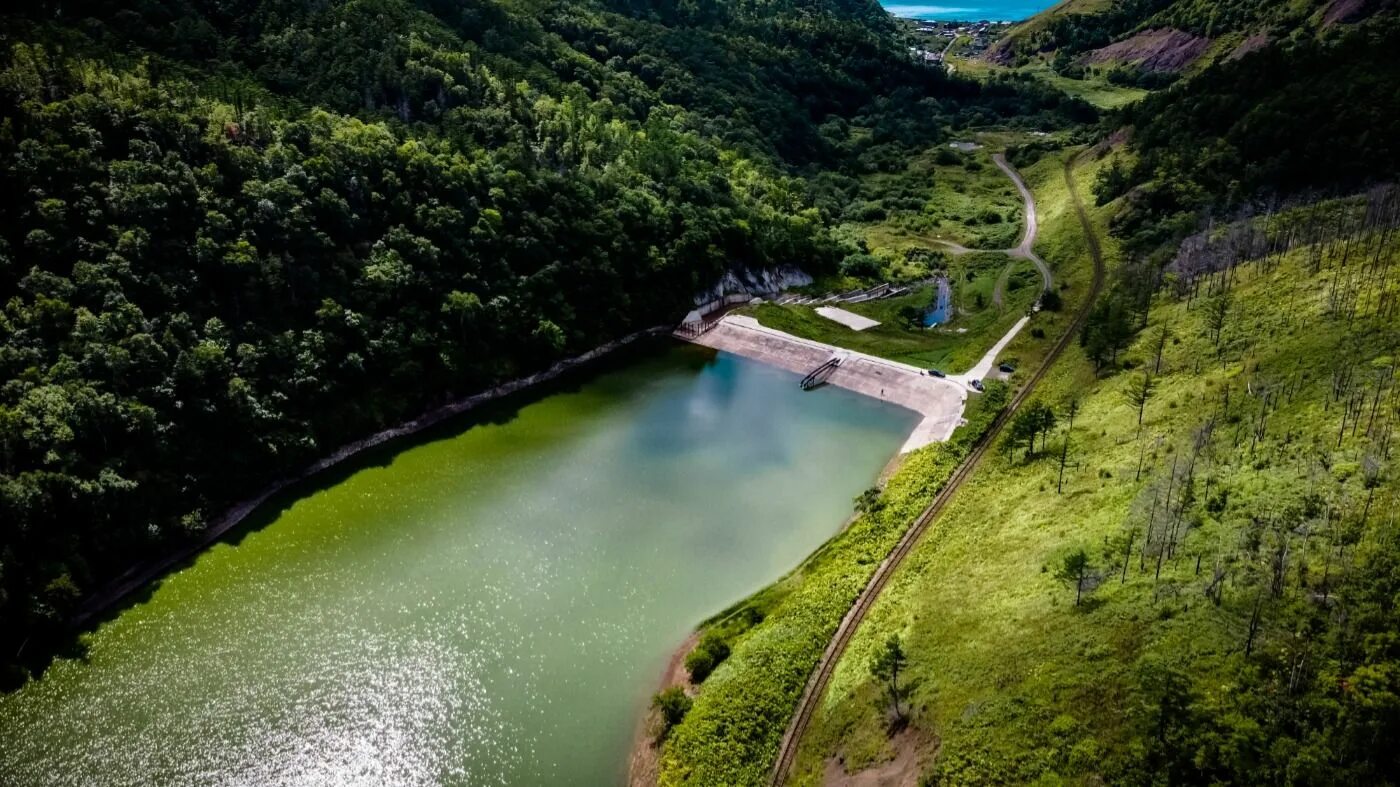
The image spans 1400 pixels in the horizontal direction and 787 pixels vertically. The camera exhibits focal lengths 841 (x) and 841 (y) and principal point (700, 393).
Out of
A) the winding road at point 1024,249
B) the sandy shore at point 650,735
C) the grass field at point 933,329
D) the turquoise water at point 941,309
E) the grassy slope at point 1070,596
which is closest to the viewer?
the grassy slope at point 1070,596

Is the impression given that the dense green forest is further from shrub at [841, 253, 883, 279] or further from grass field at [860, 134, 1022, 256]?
shrub at [841, 253, 883, 279]

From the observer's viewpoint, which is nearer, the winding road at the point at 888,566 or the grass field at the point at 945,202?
the winding road at the point at 888,566

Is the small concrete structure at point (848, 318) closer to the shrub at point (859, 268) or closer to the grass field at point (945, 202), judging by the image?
the shrub at point (859, 268)

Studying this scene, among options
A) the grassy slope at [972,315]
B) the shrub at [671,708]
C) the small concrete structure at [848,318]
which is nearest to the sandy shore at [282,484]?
the grassy slope at [972,315]

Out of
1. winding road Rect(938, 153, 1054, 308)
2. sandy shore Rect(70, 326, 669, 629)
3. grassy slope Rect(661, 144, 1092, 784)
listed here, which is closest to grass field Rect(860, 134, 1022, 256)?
winding road Rect(938, 153, 1054, 308)

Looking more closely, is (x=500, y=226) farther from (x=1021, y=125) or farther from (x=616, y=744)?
(x=1021, y=125)
